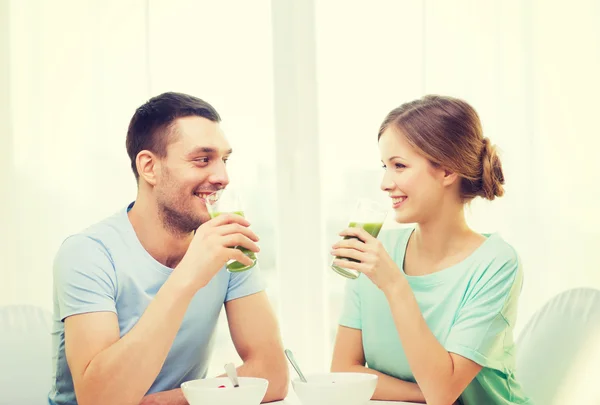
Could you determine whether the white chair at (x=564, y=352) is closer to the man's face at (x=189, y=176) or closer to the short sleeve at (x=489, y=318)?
the short sleeve at (x=489, y=318)

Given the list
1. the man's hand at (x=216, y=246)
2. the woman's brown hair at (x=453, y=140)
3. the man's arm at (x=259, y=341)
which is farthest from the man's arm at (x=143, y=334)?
the woman's brown hair at (x=453, y=140)

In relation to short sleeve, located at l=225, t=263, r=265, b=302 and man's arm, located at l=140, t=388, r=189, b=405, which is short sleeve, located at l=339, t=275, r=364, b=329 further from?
man's arm, located at l=140, t=388, r=189, b=405

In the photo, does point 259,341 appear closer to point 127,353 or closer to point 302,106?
point 127,353

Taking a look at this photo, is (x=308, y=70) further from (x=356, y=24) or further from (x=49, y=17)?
(x=49, y=17)

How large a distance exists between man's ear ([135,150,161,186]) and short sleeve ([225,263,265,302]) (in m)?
0.35

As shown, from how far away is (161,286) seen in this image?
6.89 ft

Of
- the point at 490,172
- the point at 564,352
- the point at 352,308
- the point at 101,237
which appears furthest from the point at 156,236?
the point at 564,352

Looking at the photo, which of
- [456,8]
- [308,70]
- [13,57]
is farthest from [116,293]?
[456,8]

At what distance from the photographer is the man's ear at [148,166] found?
2.25 m

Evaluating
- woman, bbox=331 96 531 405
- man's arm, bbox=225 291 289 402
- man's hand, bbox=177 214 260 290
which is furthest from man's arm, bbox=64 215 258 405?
woman, bbox=331 96 531 405

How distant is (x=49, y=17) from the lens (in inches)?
117

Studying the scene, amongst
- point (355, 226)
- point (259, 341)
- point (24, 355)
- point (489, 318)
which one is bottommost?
point (24, 355)

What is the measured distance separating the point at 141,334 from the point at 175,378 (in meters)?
0.35

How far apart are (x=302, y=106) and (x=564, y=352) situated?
4.91 ft
